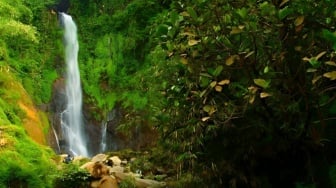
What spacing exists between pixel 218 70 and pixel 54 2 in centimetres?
1598

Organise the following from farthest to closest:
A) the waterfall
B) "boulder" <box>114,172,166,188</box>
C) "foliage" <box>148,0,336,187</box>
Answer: the waterfall < "boulder" <box>114,172,166,188</box> < "foliage" <box>148,0,336,187</box>

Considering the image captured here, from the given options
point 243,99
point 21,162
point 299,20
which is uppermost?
point 299,20

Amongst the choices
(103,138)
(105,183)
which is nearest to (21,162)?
(105,183)

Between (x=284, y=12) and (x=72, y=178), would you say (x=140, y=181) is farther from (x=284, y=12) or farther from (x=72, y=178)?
(x=284, y=12)

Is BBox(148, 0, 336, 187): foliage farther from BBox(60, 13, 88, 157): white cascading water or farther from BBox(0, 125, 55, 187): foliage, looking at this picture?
BBox(60, 13, 88, 157): white cascading water

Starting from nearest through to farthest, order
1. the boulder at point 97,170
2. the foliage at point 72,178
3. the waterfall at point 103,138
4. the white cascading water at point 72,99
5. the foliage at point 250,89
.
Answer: the foliage at point 250,89 < the foliage at point 72,178 < the boulder at point 97,170 < the white cascading water at point 72,99 < the waterfall at point 103,138

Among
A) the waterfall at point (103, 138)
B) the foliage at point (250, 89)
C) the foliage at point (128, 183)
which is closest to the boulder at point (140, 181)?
the foliage at point (128, 183)

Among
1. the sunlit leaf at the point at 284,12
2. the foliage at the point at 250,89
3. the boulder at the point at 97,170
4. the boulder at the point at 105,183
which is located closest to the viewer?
the sunlit leaf at the point at 284,12

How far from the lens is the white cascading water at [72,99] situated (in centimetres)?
1488

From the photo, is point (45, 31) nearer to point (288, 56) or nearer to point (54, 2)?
point (54, 2)

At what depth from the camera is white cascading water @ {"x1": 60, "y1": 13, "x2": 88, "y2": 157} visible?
1488cm

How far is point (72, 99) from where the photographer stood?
16312 mm

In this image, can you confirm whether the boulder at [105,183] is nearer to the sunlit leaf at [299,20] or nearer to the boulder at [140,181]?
the boulder at [140,181]

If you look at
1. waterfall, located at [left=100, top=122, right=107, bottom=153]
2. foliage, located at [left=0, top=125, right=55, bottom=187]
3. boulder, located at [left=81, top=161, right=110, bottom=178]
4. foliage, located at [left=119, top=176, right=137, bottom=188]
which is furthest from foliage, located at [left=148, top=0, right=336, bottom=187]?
waterfall, located at [left=100, top=122, right=107, bottom=153]
